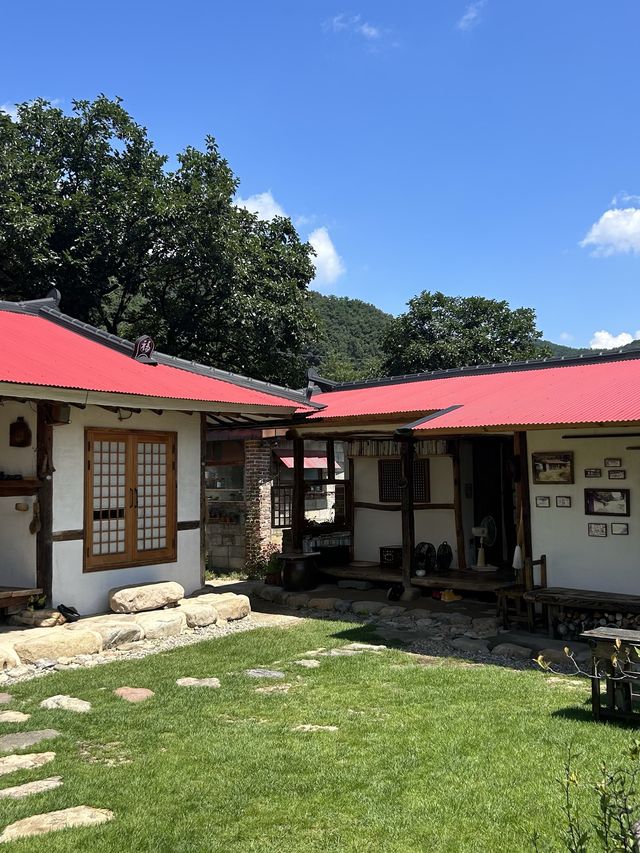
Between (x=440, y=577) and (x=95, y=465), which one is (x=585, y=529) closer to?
(x=440, y=577)

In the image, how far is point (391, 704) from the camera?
20.6 feet

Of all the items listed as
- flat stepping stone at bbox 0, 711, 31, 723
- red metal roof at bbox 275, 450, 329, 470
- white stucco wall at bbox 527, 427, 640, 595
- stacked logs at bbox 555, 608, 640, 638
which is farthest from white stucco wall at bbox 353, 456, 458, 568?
flat stepping stone at bbox 0, 711, 31, 723

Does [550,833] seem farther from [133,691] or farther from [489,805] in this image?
[133,691]

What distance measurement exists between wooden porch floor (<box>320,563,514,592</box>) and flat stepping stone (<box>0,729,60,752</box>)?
19.6ft

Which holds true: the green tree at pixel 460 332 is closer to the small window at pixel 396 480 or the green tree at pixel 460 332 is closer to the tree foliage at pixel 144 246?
the tree foliage at pixel 144 246

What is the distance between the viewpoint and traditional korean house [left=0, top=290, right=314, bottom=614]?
936 cm

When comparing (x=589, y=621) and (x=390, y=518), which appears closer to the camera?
(x=589, y=621)

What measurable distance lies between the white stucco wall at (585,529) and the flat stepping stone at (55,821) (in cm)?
682

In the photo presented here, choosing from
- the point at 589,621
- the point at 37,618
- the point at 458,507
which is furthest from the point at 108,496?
the point at 589,621

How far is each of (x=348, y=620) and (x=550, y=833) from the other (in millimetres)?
6669

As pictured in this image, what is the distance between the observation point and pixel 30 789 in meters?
4.52

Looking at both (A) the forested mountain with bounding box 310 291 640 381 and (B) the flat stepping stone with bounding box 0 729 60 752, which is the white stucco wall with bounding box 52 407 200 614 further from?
(A) the forested mountain with bounding box 310 291 640 381

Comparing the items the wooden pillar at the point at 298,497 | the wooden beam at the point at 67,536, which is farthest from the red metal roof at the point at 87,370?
the wooden beam at the point at 67,536

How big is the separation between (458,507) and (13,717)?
316 inches
